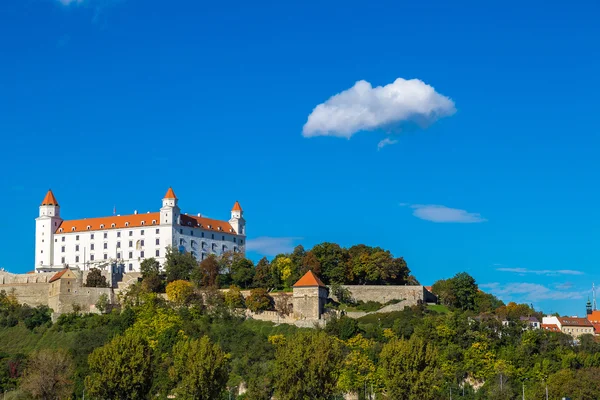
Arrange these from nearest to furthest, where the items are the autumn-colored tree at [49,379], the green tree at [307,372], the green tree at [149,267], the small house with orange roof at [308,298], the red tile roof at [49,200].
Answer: the green tree at [307,372]
the autumn-colored tree at [49,379]
the small house with orange roof at [308,298]
the green tree at [149,267]
the red tile roof at [49,200]

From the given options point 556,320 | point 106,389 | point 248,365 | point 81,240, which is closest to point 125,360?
point 106,389

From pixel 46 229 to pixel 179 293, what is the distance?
86.6ft

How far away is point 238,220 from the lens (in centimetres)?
11406

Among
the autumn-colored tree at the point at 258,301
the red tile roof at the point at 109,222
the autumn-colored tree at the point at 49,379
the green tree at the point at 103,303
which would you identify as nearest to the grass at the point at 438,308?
the autumn-colored tree at the point at 258,301

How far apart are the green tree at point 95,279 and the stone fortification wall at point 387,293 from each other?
22370 millimetres

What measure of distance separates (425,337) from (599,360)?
12.6 m

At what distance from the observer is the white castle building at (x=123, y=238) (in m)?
105

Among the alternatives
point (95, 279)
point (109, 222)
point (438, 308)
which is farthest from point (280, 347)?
point (109, 222)

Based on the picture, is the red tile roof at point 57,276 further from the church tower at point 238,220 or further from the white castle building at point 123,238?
the church tower at point 238,220

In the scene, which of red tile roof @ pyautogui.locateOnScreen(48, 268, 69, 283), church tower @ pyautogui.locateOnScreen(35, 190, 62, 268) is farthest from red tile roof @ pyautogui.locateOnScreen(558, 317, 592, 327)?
church tower @ pyautogui.locateOnScreen(35, 190, 62, 268)

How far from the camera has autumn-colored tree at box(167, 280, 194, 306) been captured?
88.6 metres

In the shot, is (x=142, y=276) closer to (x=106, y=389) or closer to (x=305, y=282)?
(x=305, y=282)

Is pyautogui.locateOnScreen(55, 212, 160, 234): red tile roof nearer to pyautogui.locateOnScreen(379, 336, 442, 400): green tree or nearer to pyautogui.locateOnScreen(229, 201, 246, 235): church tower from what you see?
pyautogui.locateOnScreen(229, 201, 246, 235): church tower

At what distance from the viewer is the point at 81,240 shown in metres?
108
